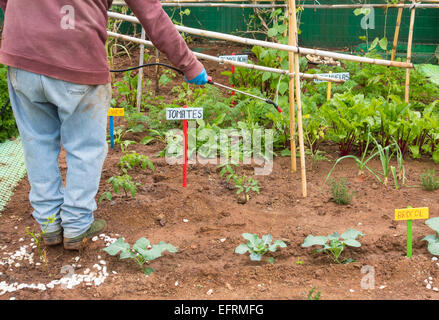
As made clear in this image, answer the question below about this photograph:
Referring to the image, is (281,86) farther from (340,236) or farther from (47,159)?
(47,159)

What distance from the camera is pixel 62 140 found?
2535mm

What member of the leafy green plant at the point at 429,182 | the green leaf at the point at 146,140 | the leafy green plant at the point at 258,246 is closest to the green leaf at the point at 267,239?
the leafy green plant at the point at 258,246

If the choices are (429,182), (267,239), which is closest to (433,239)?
(429,182)

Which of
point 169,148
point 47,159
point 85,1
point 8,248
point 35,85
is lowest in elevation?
point 8,248

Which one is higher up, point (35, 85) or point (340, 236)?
point (35, 85)

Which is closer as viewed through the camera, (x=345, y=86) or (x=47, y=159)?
(x=47, y=159)

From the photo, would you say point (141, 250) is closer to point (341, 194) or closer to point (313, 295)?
point (313, 295)

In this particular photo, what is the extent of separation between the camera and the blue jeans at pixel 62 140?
2400 mm

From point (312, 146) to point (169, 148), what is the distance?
1.14 m

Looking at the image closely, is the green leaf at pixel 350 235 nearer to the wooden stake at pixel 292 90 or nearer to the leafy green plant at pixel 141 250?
the leafy green plant at pixel 141 250

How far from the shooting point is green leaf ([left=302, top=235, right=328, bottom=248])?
2518 millimetres

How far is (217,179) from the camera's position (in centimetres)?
349

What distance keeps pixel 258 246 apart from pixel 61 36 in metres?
1.42

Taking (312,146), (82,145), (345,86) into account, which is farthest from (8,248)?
(345,86)
